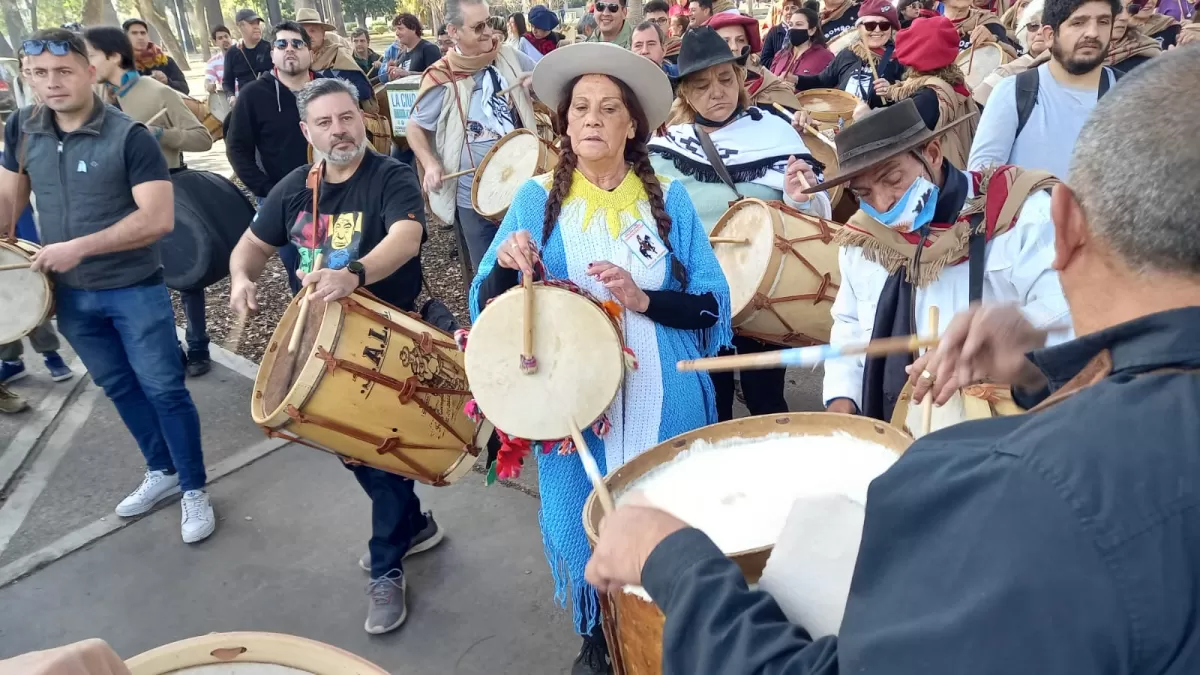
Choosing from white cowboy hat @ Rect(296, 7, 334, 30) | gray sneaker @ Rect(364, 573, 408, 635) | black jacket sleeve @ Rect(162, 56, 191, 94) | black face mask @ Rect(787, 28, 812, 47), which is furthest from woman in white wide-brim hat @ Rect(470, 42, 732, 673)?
black jacket sleeve @ Rect(162, 56, 191, 94)

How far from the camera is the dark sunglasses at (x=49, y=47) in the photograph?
2961 mm

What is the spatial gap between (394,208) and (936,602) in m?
2.45

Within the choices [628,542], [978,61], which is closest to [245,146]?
[628,542]

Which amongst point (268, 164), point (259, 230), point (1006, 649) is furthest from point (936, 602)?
point (268, 164)

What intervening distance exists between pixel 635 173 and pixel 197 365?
3.82m

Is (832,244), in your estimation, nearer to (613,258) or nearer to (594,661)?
(613,258)

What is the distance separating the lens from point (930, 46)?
12.5ft

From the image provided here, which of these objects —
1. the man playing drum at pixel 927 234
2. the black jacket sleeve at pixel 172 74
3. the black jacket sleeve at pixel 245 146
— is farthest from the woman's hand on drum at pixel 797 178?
the black jacket sleeve at pixel 172 74

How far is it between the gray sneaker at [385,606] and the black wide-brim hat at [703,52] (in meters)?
2.56

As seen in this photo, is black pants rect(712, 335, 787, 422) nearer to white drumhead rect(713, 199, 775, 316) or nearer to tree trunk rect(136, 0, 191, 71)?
white drumhead rect(713, 199, 775, 316)

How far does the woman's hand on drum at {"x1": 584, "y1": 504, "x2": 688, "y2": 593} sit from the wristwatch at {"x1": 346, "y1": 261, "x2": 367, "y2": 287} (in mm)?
1651

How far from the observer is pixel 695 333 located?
2.47m

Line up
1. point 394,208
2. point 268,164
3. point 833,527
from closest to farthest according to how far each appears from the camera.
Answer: point 833,527 < point 394,208 < point 268,164

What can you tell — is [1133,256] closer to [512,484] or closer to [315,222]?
[315,222]
